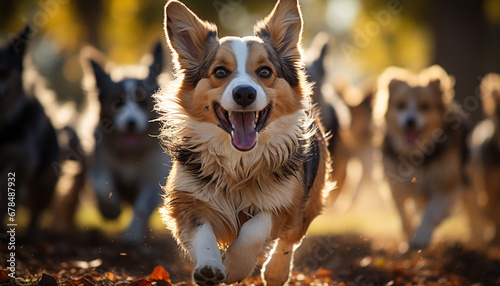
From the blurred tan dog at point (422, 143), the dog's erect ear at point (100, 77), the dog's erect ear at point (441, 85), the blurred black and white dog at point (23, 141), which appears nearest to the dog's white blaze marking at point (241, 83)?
the blurred black and white dog at point (23, 141)

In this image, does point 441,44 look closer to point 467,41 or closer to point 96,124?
point 467,41

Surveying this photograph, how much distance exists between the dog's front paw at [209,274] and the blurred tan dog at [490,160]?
19.1 feet

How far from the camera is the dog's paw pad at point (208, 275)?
311 cm

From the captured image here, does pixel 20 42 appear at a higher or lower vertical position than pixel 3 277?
higher

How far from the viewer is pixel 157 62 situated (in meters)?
7.34

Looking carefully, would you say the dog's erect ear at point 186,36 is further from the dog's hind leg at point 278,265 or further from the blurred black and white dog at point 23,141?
the blurred black and white dog at point 23,141

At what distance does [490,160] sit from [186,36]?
5.65 m

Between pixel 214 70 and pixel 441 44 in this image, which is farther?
pixel 441 44

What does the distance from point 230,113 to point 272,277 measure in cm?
139

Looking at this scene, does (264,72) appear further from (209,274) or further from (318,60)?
(318,60)

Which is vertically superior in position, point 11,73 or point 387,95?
point 11,73

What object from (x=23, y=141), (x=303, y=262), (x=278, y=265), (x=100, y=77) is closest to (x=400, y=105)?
(x=303, y=262)

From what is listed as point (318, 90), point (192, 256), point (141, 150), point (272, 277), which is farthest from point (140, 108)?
point (192, 256)

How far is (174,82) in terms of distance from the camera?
408 centimetres
